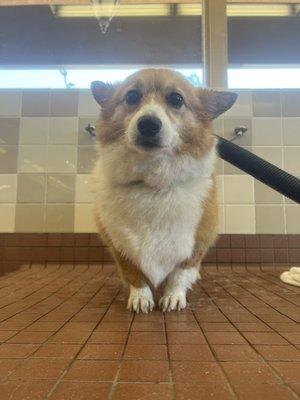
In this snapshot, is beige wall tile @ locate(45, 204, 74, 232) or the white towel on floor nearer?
the white towel on floor

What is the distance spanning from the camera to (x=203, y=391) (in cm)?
A: 76

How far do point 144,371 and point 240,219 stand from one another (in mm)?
1920

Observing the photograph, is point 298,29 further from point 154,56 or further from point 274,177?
point 274,177

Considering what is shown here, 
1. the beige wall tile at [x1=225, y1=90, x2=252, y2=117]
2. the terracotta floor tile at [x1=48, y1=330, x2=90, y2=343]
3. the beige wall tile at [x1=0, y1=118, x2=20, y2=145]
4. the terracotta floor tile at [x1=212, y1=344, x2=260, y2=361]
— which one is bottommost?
the terracotta floor tile at [x1=212, y1=344, x2=260, y2=361]

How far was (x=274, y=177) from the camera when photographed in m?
1.60

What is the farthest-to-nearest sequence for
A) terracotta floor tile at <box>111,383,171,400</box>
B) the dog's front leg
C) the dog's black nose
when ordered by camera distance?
1. the dog's front leg
2. the dog's black nose
3. terracotta floor tile at <box>111,383,171,400</box>

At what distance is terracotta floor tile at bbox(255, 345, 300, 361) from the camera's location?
37.1 inches

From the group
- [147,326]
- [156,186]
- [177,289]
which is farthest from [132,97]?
[147,326]

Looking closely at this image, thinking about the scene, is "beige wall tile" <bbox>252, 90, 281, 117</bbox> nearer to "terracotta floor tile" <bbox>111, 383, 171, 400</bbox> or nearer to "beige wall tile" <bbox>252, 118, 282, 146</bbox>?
"beige wall tile" <bbox>252, 118, 282, 146</bbox>

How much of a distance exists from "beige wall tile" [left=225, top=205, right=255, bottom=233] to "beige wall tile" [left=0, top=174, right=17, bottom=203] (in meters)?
1.51

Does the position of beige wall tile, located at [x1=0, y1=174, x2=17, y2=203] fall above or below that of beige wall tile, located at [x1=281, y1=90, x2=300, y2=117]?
below

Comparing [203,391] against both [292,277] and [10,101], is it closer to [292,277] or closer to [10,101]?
[292,277]

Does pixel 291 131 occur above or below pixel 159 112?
above

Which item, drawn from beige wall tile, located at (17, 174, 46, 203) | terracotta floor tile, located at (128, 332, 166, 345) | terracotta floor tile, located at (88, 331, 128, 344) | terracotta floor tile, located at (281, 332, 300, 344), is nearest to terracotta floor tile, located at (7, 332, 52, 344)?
terracotta floor tile, located at (88, 331, 128, 344)
